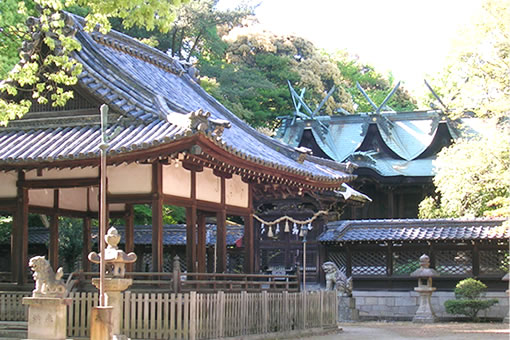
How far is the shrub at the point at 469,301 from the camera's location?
24672mm

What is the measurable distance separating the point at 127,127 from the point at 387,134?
2569 cm

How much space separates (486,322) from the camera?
25141mm

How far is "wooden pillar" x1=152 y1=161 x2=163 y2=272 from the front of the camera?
53.4ft

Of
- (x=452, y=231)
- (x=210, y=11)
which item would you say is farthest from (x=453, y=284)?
(x=210, y=11)

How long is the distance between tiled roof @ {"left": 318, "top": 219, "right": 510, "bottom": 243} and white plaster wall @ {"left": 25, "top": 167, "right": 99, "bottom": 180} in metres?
12.5

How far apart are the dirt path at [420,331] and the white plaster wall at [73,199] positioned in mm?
6732

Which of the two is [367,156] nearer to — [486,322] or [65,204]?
[486,322]

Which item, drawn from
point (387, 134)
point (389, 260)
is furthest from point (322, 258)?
point (387, 134)

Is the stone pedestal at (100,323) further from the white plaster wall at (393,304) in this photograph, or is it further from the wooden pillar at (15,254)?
the white plaster wall at (393,304)

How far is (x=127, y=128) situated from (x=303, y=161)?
236 inches

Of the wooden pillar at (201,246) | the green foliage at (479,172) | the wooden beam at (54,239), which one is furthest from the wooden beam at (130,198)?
the green foliage at (479,172)

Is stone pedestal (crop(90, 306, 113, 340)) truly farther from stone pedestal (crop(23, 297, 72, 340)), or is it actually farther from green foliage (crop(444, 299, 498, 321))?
green foliage (crop(444, 299, 498, 321))

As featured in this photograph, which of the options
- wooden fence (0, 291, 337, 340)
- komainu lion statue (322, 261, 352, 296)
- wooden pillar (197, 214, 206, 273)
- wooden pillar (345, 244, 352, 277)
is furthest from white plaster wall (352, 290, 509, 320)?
wooden fence (0, 291, 337, 340)

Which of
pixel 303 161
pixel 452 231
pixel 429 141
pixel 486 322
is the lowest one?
pixel 486 322
